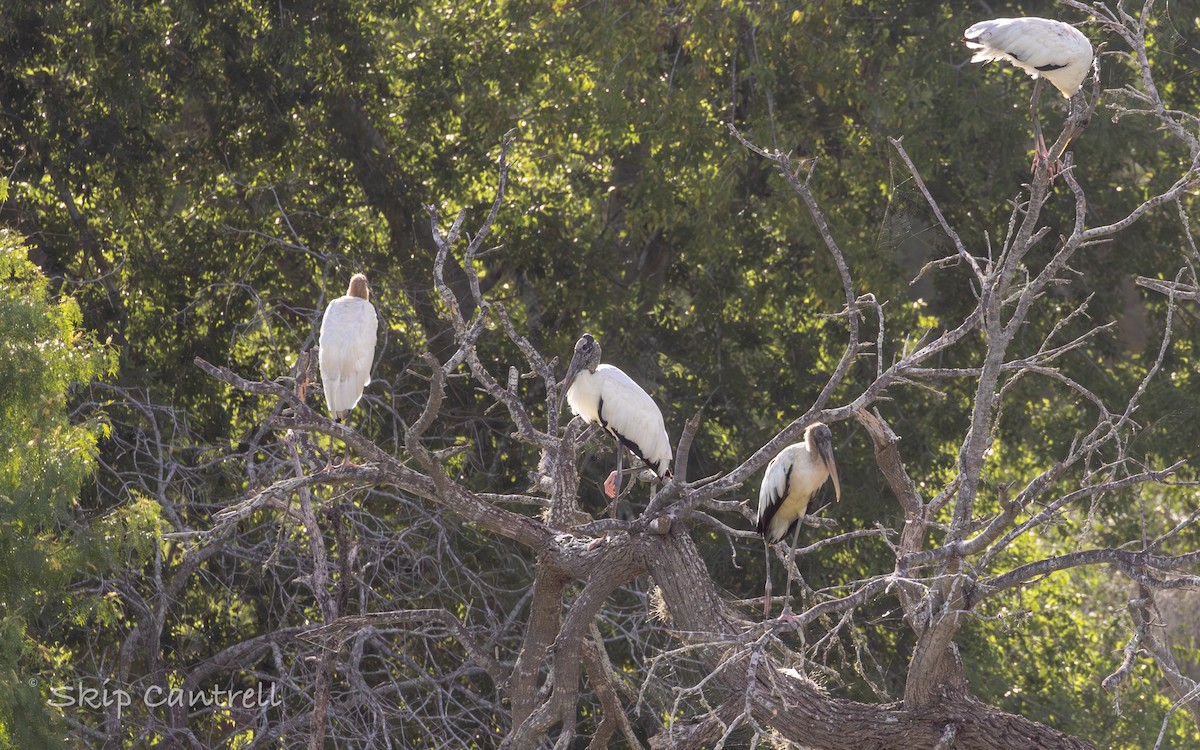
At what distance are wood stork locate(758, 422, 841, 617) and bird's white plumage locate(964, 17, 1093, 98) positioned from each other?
5.91 feet

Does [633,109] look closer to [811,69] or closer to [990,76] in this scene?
[811,69]

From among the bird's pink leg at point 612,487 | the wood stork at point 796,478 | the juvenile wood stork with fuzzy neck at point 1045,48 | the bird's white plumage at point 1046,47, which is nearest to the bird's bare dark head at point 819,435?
the wood stork at point 796,478

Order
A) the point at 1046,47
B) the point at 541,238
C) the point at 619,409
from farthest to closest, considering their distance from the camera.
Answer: the point at 541,238, the point at 619,409, the point at 1046,47

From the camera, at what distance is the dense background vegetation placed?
8.80m

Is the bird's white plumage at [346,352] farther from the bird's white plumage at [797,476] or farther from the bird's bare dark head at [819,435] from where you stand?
the bird's bare dark head at [819,435]

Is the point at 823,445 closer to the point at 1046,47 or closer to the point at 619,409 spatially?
the point at 619,409

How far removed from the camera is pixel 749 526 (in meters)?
9.47

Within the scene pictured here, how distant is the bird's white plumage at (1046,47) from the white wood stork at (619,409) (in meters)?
2.12

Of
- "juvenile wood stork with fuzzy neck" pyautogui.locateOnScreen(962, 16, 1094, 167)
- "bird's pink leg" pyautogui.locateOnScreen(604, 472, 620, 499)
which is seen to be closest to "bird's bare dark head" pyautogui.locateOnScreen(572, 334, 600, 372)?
"bird's pink leg" pyautogui.locateOnScreen(604, 472, 620, 499)

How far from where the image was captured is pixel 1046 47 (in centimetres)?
609

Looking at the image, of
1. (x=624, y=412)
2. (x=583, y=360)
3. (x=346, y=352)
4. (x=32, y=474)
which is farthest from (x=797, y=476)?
(x=32, y=474)

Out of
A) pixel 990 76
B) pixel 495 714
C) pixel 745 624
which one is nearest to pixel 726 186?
pixel 990 76

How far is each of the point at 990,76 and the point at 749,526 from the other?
3.35 meters

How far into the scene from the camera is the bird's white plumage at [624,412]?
6.19 metres
